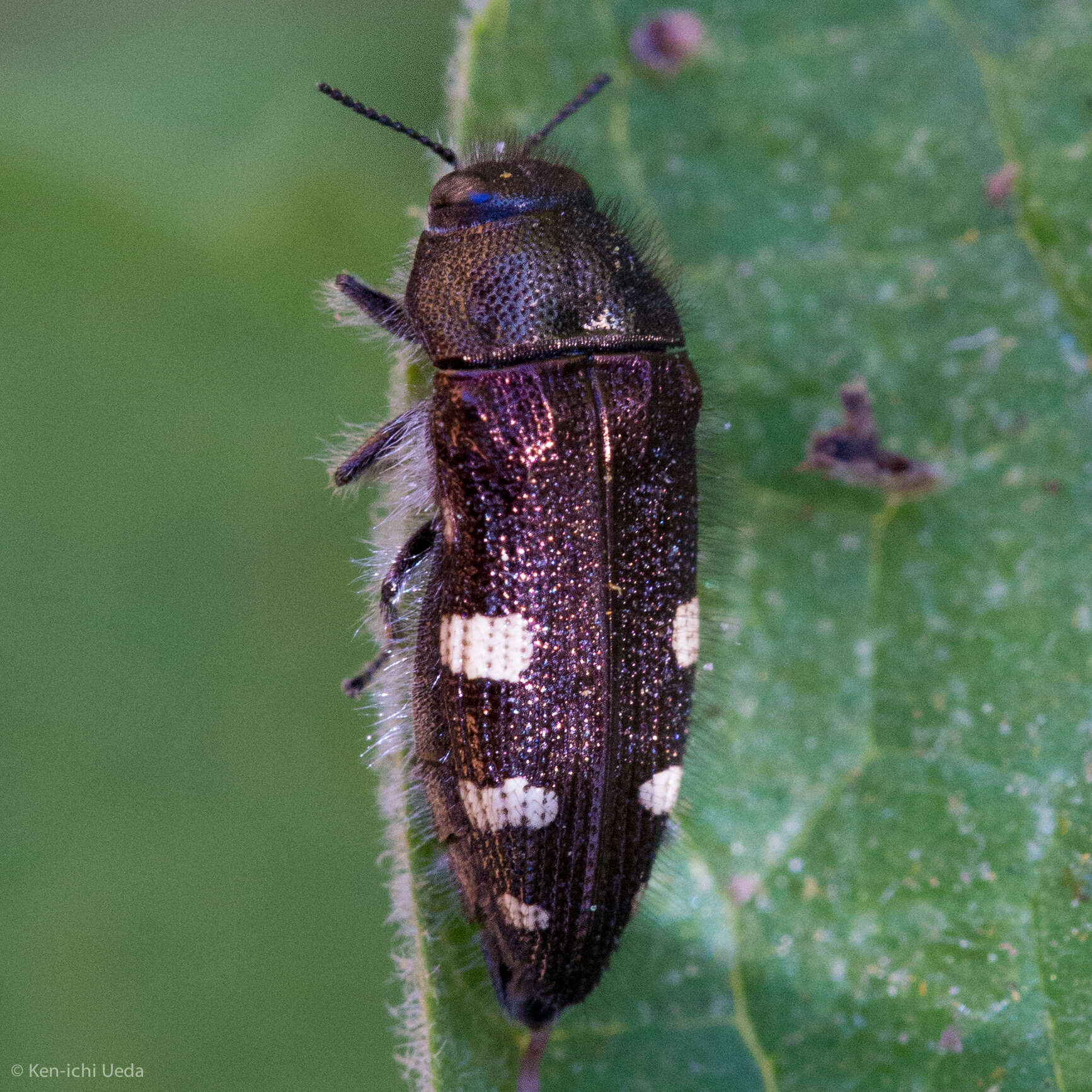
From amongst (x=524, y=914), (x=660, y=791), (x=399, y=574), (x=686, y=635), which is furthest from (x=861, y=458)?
(x=524, y=914)

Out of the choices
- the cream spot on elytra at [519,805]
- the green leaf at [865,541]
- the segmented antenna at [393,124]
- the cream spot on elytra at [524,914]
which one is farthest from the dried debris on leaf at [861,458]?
the cream spot on elytra at [524,914]

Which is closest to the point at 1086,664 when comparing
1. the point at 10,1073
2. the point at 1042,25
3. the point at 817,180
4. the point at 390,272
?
the point at 817,180

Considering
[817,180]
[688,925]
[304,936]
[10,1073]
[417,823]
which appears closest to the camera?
[417,823]

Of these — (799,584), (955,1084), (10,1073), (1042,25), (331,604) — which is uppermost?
(1042,25)

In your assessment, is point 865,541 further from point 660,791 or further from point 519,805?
point 519,805

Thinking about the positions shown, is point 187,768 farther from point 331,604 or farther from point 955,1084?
point 955,1084

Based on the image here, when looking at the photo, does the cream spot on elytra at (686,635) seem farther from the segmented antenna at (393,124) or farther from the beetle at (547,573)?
the segmented antenna at (393,124)

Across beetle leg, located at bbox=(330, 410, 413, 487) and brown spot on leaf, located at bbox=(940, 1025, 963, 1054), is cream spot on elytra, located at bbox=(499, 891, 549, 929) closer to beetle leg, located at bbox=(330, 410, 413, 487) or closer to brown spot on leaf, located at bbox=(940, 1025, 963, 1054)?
brown spot on leaf, located at bbox=(940, 1025, 963, 1054)
